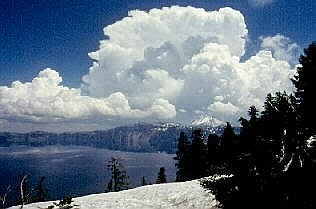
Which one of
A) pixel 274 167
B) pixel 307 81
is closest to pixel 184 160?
pixel 307 81

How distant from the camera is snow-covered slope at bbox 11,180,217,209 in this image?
2814 cm

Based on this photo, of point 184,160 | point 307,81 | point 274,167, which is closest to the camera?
point 274,167

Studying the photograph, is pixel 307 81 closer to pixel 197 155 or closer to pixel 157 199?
pixel 157 199

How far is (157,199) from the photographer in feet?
101

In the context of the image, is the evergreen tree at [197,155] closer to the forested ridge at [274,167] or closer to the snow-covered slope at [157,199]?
the snow-covered slope at [157,199]

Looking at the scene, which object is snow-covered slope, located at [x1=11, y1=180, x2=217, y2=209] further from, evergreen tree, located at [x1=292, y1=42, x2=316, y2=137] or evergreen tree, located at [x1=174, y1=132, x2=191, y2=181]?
evergreen tree, located at [x1=174, y1=132, x2=191, y2=181]

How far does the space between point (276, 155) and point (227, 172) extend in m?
4.21

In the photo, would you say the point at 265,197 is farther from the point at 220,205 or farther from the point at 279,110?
the point at 279,110

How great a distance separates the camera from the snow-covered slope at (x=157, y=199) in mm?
28138

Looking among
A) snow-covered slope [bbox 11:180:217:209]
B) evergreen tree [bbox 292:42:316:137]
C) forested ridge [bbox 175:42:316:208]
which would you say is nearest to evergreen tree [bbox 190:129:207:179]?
evergreen tree [bbox 292:42:316:137]

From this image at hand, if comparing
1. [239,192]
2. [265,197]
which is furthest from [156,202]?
[265,197]

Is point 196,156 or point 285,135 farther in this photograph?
point 196,156

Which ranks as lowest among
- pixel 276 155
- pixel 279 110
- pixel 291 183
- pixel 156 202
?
pixel 156 202

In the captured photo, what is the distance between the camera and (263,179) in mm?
22844
